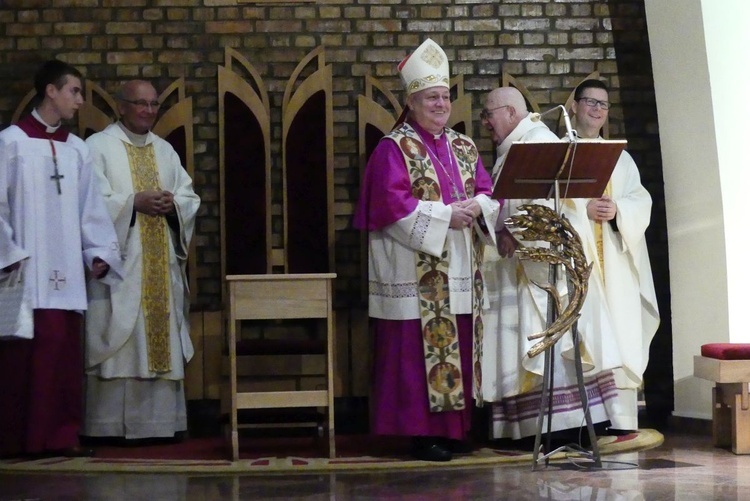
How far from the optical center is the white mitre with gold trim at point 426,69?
5762mm

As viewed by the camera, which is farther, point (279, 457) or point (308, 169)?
point (308, 169)

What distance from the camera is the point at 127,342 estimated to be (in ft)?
20.4

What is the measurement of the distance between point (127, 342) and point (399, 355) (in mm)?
1557

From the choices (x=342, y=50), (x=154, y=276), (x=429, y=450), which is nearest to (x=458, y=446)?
(x=429, y=450)

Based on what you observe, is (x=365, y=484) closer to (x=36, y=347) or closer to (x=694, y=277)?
(x=36, y=347)

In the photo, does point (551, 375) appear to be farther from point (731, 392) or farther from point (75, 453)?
point (75, 453)

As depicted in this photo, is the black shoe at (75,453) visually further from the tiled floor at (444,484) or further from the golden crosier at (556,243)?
the golden crosier at (556,243)

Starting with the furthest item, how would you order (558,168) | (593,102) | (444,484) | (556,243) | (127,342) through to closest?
1. (593,102)
2. (127,342)
3. (556,243)
4. (558,168)
5. (444,484)

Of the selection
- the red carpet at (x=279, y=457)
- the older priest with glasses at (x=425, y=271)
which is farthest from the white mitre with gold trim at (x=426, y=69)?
the red carpet at (x=279, y=457)

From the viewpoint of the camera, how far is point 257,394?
18.3 feet

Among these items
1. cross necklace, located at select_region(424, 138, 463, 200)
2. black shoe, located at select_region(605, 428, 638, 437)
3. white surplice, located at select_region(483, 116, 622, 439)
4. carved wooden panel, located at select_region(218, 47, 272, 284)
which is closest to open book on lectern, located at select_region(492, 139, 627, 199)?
cross necklace, located at select_region(424, 138, 463, 200)

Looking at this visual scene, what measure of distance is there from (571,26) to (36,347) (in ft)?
12.1

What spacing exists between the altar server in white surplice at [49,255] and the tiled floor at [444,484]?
0.56 metres

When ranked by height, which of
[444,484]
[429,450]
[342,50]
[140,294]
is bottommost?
[444,484]
